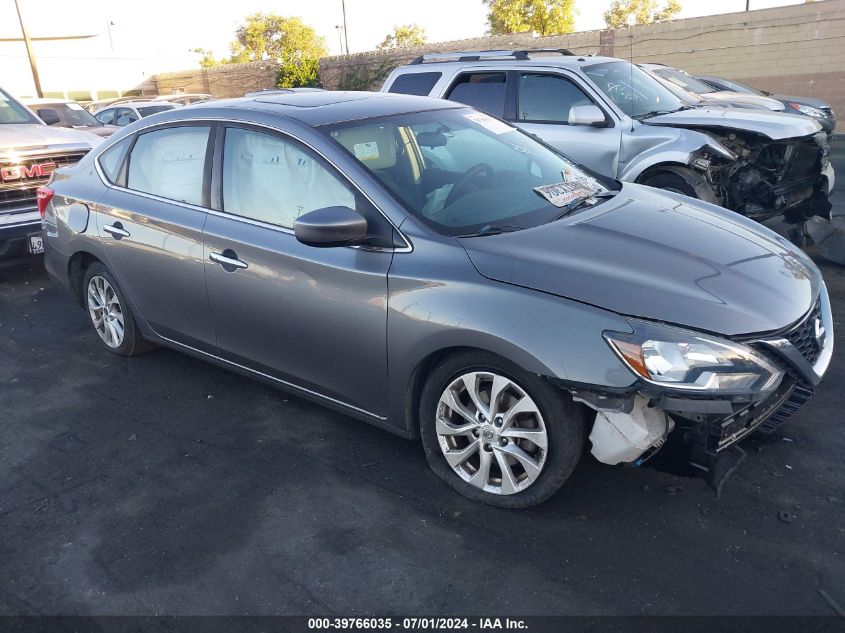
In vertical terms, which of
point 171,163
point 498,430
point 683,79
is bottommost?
point 498,430

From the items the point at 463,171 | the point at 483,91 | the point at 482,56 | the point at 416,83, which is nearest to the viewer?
the point at 463,171

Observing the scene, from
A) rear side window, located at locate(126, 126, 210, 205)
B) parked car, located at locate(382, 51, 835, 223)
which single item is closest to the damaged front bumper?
rear side window, located at locate(126, 126, 210, 205)

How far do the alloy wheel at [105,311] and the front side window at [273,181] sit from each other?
1.55 meters

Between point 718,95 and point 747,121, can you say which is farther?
point 718,95

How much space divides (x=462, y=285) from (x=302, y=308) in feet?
3.13

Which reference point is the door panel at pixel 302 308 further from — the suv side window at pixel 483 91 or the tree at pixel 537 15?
the tree at pixel 537 15

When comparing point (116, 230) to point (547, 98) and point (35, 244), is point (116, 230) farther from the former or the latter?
point (547, 98)

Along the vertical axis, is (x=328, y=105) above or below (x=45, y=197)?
above

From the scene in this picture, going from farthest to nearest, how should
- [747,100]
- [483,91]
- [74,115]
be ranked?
[74,115], [747,100], [483,91]

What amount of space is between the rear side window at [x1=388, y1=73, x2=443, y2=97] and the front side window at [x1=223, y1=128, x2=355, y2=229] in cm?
435

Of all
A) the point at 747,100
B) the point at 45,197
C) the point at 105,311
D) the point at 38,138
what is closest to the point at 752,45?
the point at 747,100

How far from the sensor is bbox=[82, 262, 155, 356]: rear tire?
500 cm

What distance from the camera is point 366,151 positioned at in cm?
371

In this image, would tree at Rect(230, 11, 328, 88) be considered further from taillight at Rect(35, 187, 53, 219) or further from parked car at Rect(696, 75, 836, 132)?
taillight at Rect(35, 187, 53, 219)
